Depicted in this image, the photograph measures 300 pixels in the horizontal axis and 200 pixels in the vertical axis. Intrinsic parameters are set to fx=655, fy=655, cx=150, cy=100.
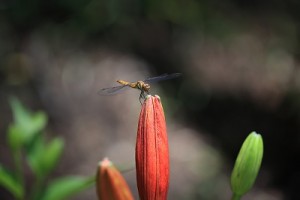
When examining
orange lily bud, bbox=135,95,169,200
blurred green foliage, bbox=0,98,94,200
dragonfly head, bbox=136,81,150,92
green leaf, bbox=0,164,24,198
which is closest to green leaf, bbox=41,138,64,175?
blurred green foliage, bbox=0,98,94,200

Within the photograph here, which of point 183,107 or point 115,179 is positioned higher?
point 115,179

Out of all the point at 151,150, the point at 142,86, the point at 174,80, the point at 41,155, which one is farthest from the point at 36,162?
the point at 174,80

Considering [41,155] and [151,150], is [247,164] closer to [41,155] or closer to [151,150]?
[151,150]

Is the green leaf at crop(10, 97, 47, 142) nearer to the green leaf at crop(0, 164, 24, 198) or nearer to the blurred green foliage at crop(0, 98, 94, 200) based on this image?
the blurred green foliage at crop(0, 98, 94, 200)

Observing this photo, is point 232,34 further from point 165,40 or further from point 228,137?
point 228,137

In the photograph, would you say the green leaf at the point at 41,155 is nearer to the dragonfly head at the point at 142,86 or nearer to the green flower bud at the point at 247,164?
the dragonfly head at the point at 142,86

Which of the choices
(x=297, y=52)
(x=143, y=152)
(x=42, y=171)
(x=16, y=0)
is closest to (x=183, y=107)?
(x=297, y=52)

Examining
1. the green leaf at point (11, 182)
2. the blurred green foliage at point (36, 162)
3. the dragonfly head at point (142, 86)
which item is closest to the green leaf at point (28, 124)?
the blurred green foliage at point (36, 162)
